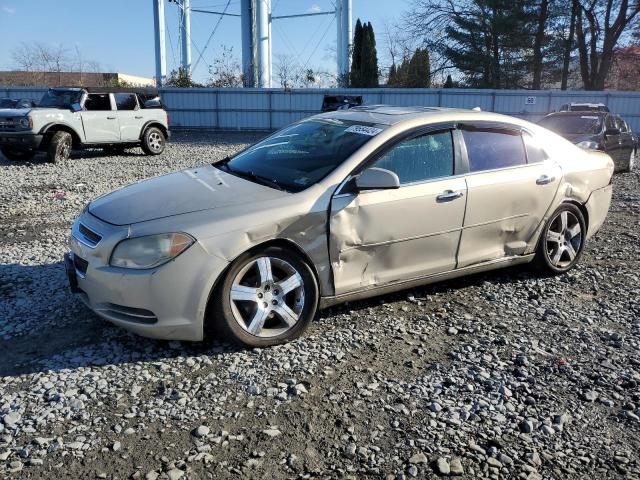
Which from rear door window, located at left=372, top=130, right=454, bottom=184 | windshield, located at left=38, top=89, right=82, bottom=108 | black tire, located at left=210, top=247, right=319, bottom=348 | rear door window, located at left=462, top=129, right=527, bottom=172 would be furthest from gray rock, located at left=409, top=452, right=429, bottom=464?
windshield, located at left=38, top=89, right=82, bottom=108

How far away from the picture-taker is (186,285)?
11.3ft

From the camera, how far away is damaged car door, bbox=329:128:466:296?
155 inches

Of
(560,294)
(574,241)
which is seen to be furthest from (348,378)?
(574,241)

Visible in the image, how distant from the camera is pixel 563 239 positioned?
534 cm

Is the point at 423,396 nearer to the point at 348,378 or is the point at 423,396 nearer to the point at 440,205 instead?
the point at 348,378

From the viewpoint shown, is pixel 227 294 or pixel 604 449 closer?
pixel 604 449

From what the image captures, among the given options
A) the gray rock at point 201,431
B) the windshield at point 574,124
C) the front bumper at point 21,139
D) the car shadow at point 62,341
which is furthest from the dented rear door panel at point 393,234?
the front bumper at point 21,139

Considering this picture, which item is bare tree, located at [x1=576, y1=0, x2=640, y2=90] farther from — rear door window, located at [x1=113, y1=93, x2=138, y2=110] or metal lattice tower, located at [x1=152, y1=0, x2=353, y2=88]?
rear door window, located at [x1=113, y1=93, x2=138, y2=110]

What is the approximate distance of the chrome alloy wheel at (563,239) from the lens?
17.2ft

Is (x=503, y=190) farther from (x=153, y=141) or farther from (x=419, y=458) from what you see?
(x=153, y=141)

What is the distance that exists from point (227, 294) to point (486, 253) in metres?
2.30

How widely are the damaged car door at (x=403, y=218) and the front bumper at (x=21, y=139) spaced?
11477mm

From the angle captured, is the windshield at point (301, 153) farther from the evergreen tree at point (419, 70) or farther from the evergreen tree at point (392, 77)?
the evergreen tree at point (392, 77)

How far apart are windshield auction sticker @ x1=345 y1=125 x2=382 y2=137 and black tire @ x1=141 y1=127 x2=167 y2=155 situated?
12.1m
